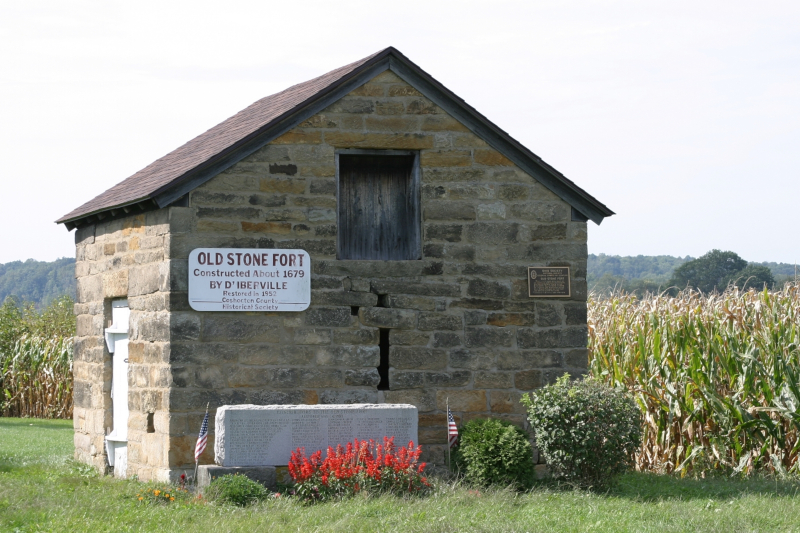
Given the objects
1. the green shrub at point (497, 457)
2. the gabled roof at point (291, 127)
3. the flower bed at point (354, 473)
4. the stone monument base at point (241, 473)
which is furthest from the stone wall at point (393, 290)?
the flower bed at point (354, 473)

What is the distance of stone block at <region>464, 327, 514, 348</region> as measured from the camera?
38.3 feet

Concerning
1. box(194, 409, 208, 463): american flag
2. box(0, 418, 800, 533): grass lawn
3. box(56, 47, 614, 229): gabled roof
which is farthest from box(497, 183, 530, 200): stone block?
box(194, 409, 208, 463): american flag

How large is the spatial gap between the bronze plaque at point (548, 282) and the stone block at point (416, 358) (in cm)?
143

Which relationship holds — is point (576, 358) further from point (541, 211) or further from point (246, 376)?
point (246, 376)

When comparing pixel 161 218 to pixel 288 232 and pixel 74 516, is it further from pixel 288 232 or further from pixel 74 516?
pixel 74 516

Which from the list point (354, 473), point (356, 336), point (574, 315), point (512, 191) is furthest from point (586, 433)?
point (512, 191)

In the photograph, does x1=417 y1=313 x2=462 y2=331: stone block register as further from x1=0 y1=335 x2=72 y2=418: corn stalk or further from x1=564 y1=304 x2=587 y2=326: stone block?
x1=0 y1=335 x2=72 y2=418: corn stalk

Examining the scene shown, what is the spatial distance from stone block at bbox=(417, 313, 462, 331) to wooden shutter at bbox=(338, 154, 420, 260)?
0.77 meters

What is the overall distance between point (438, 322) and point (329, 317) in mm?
1346

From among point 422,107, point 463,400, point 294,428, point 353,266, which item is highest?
point 422,107

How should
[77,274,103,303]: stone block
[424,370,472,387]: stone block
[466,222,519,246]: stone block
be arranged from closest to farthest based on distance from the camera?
[424,370,472,387]: stone block, [466,222,519,246]: stone block, [77,274,103,303]: stone block

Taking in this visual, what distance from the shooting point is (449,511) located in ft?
29.5

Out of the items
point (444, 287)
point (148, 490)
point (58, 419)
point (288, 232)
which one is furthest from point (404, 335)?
point (58, 419)

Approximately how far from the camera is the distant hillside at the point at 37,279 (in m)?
116
